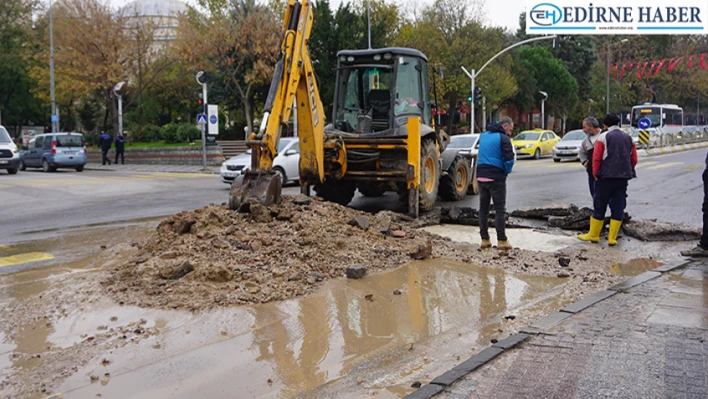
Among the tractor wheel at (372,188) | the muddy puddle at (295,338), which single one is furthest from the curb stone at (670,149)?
the muddy puddle at (295,338)

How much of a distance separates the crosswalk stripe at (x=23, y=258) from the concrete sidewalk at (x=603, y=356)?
6.66 meters

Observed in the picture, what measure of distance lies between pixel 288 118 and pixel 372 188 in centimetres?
395

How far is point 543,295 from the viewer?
277 inches

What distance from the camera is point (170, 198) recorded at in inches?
673

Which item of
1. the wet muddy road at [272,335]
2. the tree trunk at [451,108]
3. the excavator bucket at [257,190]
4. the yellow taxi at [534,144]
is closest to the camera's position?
the wet muddy road at [272,335]

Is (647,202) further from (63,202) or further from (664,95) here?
(664,95)

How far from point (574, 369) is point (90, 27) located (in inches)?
1571

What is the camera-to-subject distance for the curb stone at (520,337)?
4367 mm

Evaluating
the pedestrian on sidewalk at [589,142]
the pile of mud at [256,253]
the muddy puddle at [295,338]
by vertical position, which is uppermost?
the pedestrian on sidewalk at [589,142]

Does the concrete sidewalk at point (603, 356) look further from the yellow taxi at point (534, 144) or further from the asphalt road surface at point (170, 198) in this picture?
the yellow taxi at point (534, 144)

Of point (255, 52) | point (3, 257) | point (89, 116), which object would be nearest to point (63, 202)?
point (3, 257)

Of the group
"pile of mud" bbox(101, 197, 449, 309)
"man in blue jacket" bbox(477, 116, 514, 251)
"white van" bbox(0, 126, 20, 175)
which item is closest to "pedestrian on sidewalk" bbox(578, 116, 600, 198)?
"man in blue jacket" bbox(477, 116, 514, 251)

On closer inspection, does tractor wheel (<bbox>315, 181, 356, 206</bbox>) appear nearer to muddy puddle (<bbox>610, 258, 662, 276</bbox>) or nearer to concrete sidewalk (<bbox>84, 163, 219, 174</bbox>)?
muddy puddle (<bbox>610, 258, 662, 276</bbox>)

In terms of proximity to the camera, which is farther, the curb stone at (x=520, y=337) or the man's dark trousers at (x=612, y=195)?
the man's dark trousers at (x=612, y=195)
